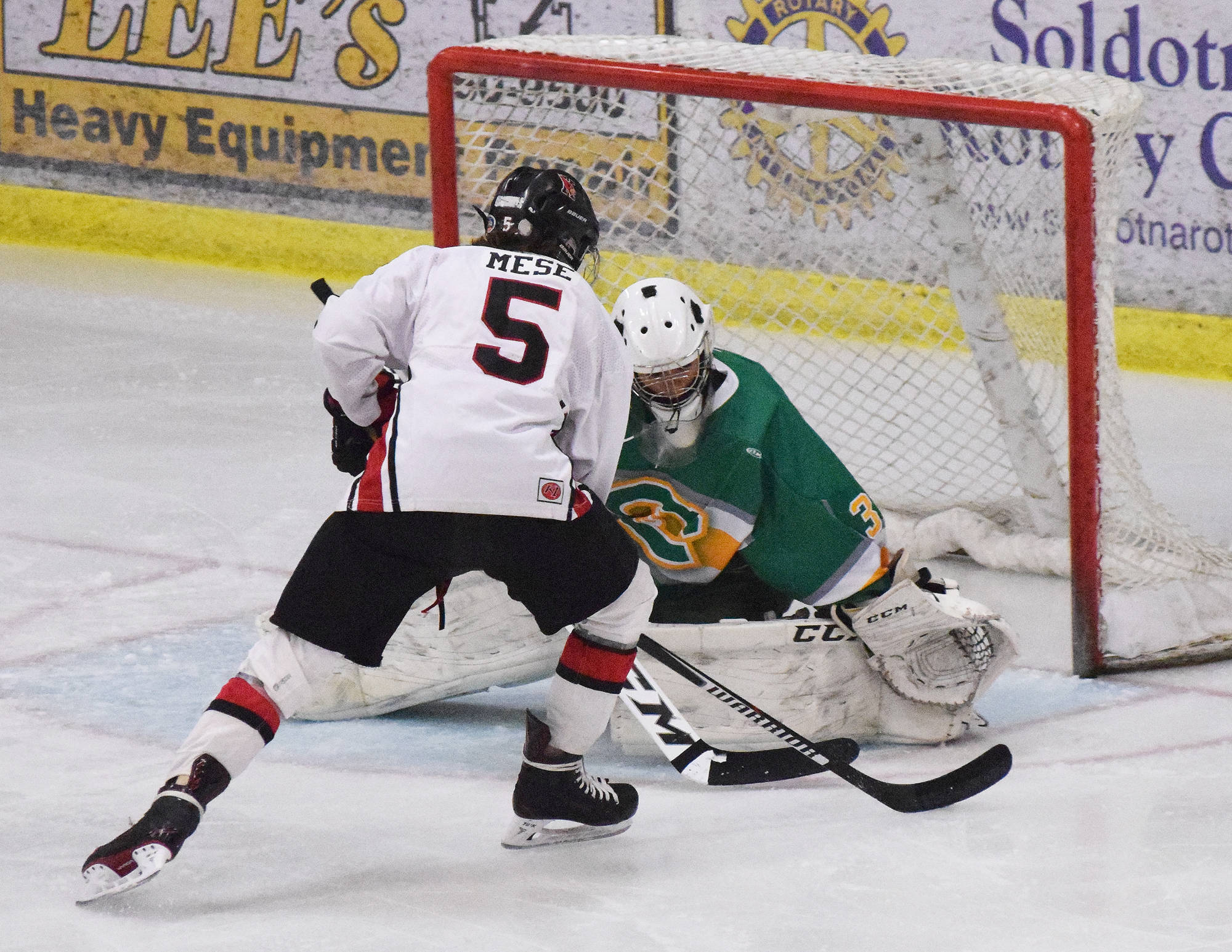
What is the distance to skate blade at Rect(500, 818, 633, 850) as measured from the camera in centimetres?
226

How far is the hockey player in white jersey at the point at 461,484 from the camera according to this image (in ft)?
6.61

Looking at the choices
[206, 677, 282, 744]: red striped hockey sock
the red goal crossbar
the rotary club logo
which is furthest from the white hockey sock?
the rotary club logo

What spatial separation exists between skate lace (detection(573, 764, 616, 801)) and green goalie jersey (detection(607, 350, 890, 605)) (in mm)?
442

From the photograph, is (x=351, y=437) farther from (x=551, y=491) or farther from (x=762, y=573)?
(x=762, y=573)

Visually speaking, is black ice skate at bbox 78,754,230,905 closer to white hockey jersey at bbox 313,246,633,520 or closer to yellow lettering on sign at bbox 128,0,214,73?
white hockey jersey at bbox 313,246,633,520

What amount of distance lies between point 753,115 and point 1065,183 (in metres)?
0.66

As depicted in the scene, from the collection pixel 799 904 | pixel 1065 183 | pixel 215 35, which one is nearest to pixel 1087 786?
pixel 799 904

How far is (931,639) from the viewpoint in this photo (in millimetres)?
2613

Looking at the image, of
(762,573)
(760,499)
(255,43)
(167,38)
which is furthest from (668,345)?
(167,38)

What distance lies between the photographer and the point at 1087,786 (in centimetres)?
246

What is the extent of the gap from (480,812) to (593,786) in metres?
0.20

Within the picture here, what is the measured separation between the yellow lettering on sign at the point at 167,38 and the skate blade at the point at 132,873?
4.38 metres

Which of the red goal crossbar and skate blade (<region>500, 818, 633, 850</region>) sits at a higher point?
the red goal crossbar

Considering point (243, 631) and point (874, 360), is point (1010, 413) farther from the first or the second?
point (243, 631)
